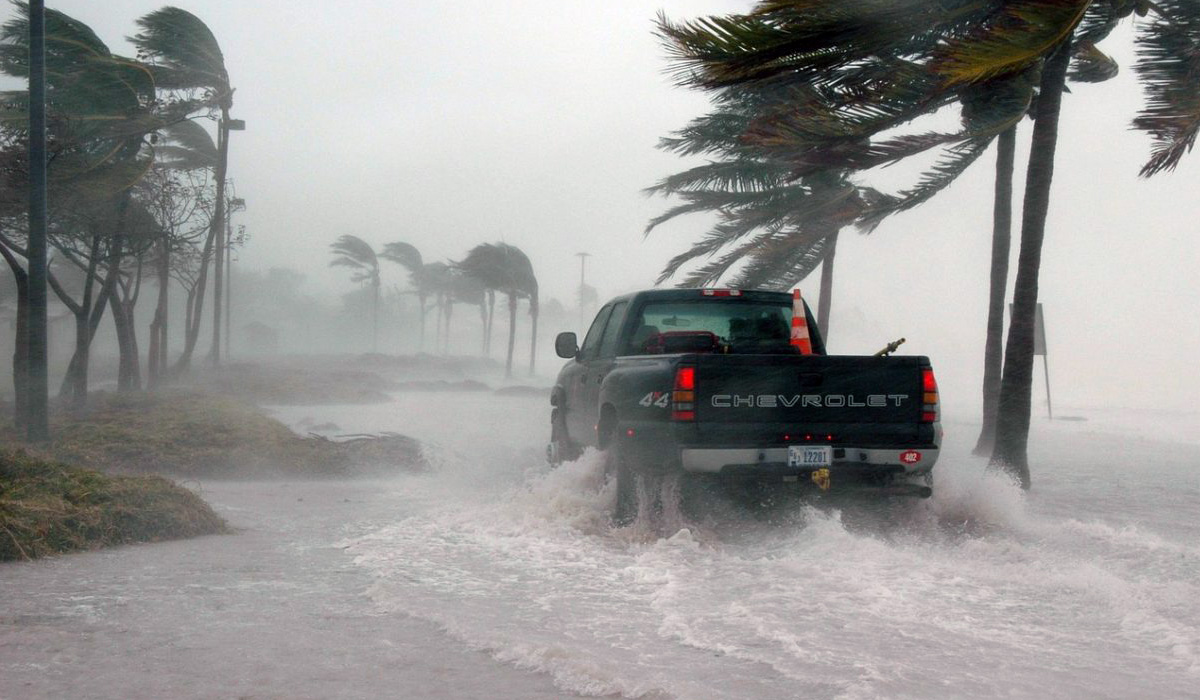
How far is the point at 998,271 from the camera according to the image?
50.7 ft

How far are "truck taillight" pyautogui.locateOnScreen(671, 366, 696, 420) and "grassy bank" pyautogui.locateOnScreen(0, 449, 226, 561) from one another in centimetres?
379

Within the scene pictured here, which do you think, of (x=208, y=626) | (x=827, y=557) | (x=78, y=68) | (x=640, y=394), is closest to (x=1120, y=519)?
(x=827, y=557)

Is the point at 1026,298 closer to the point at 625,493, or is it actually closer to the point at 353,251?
the point at 625,493

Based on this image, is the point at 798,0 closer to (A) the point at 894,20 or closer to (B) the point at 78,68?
(A) the point at 894,20

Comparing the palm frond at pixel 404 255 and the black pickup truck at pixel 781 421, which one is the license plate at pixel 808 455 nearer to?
the black pickup truck at pixel 781 421

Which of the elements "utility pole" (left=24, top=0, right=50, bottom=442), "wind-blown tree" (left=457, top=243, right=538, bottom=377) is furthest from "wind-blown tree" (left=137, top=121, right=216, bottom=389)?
"wind-blown tree" (left=457, top=243, right=538, bottom=377)

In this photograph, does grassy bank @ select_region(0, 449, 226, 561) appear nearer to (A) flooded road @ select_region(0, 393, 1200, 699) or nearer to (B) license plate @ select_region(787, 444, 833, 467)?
(A) flooded road @ select_region(0, 393, 1200, 699)

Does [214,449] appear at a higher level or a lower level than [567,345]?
lower

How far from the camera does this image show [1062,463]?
1622 cm

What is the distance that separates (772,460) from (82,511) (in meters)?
4.88

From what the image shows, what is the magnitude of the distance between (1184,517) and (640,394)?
5.86 meters

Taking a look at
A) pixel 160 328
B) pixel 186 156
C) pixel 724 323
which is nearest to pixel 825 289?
pixel 724 323

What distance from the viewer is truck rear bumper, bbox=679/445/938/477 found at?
7238 mm

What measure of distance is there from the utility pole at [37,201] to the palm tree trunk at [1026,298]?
11126mm
